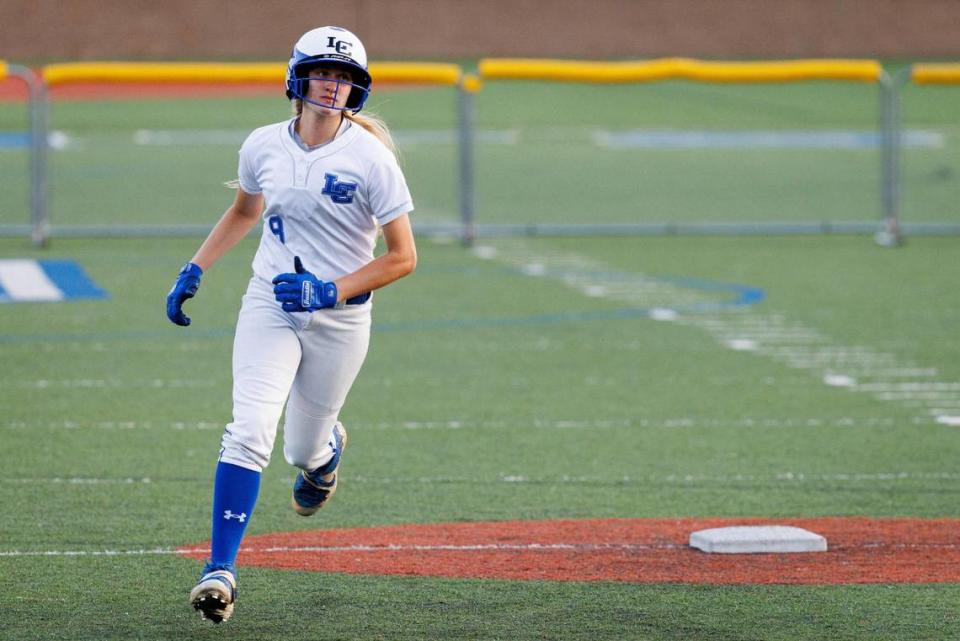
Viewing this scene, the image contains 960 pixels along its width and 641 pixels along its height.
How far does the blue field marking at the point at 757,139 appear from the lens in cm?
2791

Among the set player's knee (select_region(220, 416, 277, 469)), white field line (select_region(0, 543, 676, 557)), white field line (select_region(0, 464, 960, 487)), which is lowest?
white field line (select_region(0, 464, 960, 487))

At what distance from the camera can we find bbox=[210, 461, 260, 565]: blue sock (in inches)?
237

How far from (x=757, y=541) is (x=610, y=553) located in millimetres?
580

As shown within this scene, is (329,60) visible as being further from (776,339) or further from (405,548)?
(776,339)

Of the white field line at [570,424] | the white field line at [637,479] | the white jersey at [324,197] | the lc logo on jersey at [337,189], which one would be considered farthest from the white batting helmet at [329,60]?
the white field line at [570,424]

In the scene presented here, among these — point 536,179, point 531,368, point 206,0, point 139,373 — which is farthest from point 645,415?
point 206,0

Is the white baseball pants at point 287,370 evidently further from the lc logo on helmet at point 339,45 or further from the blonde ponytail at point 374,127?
the lc logo on helmet at point 339,45

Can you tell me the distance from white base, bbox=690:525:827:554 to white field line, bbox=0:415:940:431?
8.65 ft

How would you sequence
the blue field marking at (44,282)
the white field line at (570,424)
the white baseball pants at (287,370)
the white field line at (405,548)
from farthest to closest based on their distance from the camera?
the blue field marking at (44,282) → the white field line at (570,424) → the white field line at (405,548) → the white baseball pants at (287,370)

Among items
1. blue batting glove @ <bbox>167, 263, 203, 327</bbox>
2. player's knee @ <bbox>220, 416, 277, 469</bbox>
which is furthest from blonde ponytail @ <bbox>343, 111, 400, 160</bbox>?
player's knee @ <bbox>220, 416, 277, 469</bbox>

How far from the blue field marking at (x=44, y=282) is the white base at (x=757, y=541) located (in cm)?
824

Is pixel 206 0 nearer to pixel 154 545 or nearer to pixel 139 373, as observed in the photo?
pixel 139 373

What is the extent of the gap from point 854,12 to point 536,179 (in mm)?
16343

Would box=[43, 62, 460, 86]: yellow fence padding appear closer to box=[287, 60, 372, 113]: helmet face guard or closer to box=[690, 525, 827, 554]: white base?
box=[690, 525, 827, 554]: white base
